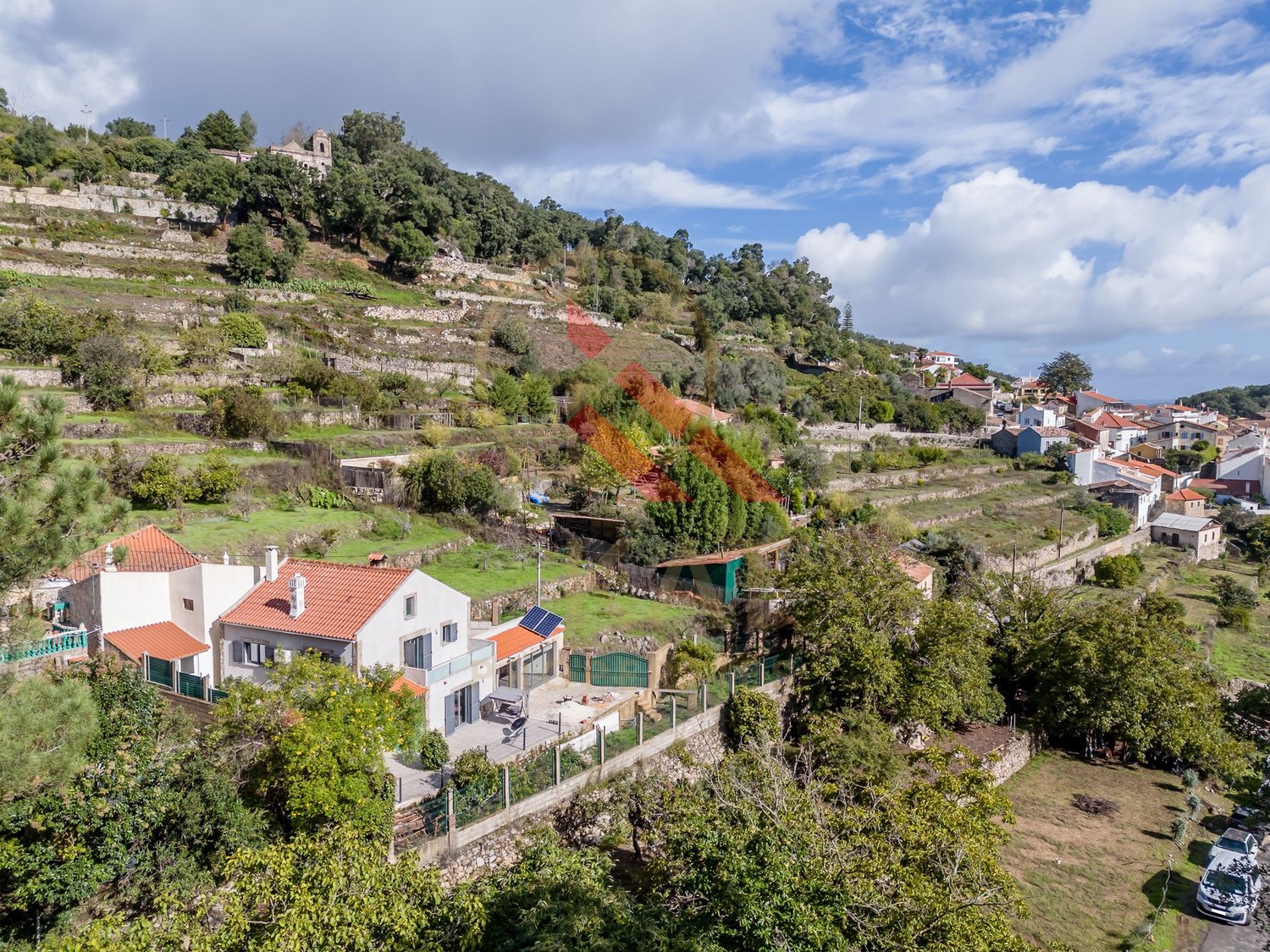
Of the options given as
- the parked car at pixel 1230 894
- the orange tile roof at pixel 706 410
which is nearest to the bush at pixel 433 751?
the parked car at pixel 1230 894

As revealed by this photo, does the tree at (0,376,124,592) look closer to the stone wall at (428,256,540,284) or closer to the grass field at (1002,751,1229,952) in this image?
the grass field at (1002,751,1229,952)

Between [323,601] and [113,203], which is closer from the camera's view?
[323,601]

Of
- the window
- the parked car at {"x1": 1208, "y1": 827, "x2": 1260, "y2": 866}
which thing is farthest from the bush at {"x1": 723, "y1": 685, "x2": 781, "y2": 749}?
the parked car at {"x1": 1208, "y1": 827, "x2": 1260, "y2": 866}

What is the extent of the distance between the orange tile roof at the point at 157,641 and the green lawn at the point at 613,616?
8.59 metres

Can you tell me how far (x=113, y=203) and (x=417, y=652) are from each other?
5354 centimetres

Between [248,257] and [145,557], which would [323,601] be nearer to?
[145,557]

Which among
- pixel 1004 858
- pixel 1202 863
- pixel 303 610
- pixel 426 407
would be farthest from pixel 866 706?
pixel 426 407

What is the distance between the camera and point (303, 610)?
15461mm

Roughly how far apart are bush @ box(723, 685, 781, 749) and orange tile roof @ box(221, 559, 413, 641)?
26.8ft

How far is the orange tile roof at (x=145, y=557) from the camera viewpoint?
15.9 metres

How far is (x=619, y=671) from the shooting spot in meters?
19.1

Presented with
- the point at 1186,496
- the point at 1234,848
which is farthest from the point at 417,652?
the point at 1186,496

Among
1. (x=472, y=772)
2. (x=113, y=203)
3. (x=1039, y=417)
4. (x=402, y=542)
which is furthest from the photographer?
(x=1039, y=417)

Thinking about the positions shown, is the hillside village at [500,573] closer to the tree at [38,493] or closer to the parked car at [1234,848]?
the tree at [38,493]
